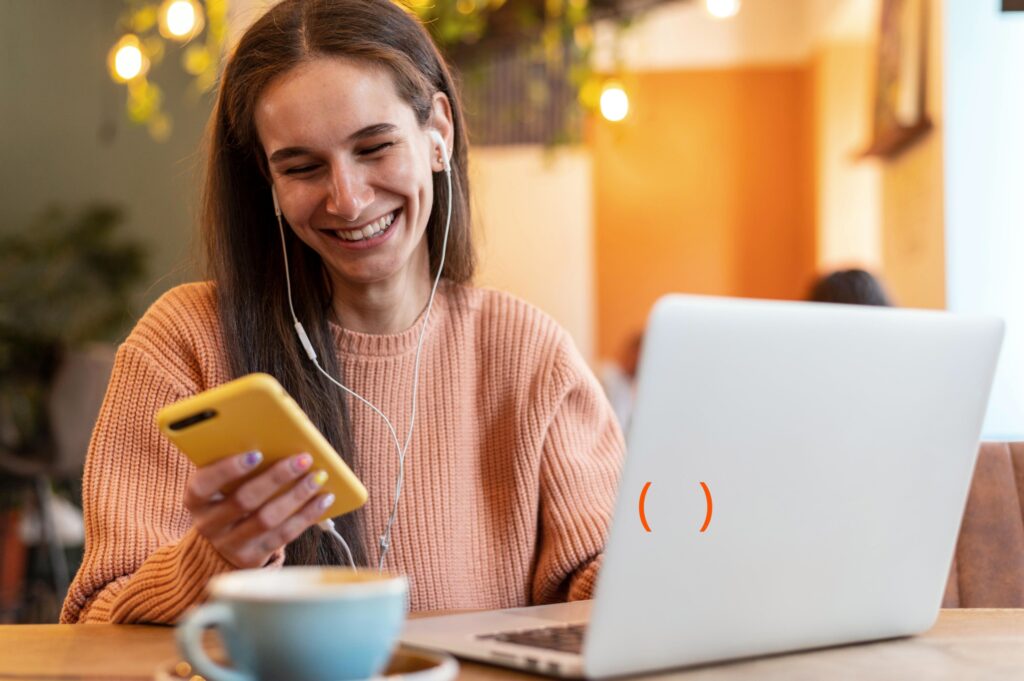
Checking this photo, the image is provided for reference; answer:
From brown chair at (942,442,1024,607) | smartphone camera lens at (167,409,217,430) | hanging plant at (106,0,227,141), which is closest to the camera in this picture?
smartphone camera lens at (167,409,217,430)

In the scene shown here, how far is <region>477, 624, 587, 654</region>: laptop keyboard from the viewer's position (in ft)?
2.78

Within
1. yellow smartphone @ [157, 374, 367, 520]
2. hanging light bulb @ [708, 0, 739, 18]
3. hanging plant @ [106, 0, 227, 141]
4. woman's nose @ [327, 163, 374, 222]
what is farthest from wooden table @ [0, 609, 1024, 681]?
hanging light bulb @ [708, 0, 739, 18]

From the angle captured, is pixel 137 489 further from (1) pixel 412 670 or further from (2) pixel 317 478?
(1) pixel 412 670

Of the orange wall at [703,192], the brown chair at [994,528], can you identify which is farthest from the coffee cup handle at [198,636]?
the orange wall at [703,192]

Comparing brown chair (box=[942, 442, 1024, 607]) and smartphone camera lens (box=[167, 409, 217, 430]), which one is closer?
smartphone camera lens (box=[167, 409, 217, 430])

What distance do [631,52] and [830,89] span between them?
1.22 m

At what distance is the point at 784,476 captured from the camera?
0.83 metres

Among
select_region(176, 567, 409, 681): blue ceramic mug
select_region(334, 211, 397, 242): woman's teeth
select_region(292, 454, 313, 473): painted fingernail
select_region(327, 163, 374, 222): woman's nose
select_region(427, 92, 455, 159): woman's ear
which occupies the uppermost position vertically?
select_region(427, 92, 455, 159): woman's ear

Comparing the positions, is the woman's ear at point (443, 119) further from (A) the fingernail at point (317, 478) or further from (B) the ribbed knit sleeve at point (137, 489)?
(A) the fingernail at point (317, 478)

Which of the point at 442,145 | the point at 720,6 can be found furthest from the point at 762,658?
the point at 720,6

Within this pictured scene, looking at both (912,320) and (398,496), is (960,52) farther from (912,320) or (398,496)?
(912,320)

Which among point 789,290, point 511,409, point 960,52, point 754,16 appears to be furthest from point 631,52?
Answer: point 511,409

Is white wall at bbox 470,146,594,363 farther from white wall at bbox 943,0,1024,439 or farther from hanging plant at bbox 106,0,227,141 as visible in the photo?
white wall at bbox 943,0,1024,439

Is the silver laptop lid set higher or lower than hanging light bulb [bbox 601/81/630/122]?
lower
